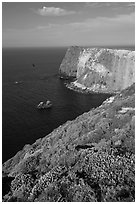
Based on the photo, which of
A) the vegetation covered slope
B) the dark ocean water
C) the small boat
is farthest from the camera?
the small boat

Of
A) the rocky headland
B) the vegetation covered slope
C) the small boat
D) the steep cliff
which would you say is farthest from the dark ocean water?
the vegetation covered slope

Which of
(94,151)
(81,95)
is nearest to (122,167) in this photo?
(94,151)

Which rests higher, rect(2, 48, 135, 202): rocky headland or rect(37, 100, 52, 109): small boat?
rect(2, 48, 135, 202): rocky headland

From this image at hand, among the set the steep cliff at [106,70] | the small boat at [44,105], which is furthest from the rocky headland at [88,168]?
the steep cliff at [106,70]

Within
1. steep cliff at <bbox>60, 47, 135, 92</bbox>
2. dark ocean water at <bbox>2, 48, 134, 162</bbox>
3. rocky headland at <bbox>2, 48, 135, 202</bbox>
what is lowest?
dark ocean water at <bbox>2, 48, 134, 162</bbox>

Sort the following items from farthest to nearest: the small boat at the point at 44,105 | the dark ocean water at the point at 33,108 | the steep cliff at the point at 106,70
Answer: the steep cliff at the point at 106,70 < the small boat at the point at 44,105 < the dark ocean water at the point at 33,108

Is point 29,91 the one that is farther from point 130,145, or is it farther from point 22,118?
point 130,145

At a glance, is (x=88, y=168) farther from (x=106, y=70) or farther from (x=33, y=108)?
(x=106, y=70)

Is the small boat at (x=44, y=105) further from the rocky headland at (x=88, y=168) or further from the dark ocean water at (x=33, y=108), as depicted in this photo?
the rocky headland at (x=88, y=168)

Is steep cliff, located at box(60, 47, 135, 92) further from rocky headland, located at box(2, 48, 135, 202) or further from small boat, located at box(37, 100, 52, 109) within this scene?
rocky headland, located at box(2, 48, 135, 202)
